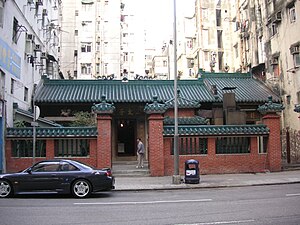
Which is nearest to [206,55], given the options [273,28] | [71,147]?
[273,28]

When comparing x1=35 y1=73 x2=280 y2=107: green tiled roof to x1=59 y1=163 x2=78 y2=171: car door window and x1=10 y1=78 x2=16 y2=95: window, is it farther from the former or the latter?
x1=59 y1=163 x2=78 y2=171: car door window

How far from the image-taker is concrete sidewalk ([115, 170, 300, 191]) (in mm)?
15063

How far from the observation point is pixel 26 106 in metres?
23.8

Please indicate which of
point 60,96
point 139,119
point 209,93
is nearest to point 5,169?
point 60,96

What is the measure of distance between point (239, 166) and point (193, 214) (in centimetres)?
1134

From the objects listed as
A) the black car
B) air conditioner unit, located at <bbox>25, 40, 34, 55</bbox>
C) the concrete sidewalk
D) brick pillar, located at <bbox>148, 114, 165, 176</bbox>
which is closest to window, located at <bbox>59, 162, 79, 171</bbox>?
the black car

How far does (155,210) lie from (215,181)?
24.8ft

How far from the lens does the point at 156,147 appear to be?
18.6 metres

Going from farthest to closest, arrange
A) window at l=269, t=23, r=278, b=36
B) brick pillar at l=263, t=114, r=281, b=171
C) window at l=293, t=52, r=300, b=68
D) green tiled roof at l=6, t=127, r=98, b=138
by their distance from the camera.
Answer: window at l=269, t=23, r=278, b=36
window at l=293, t=52, r=300, b=68
brick pillar at l=263, t=114, r=281, b=171
green tiled roof at l=6, t=127, r=98, b=138

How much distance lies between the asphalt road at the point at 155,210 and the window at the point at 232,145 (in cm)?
679

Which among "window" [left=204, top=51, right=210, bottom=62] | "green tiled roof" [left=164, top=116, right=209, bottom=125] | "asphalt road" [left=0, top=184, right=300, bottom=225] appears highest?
"window" [left=204, top=51, right=210, bottom=62]

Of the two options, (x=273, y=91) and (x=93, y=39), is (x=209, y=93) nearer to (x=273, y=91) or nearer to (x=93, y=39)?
(x=273, y=91)

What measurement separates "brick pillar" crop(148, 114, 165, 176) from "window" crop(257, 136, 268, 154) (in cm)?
564

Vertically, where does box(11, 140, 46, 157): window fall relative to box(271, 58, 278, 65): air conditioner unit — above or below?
below
